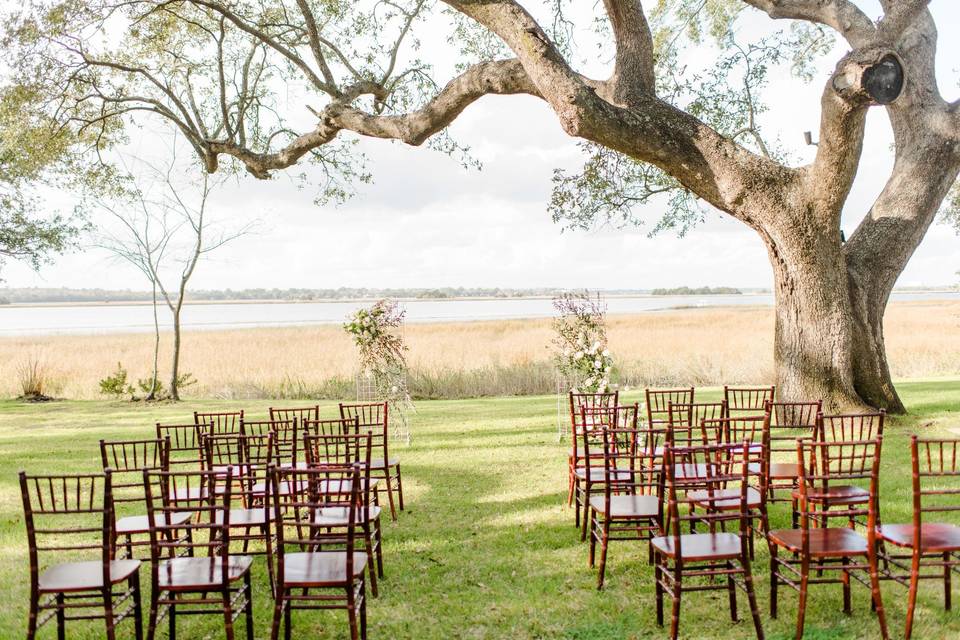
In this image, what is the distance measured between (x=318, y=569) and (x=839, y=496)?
3151mm

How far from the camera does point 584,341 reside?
1018 cm

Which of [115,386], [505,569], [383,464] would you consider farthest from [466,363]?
[505,569]

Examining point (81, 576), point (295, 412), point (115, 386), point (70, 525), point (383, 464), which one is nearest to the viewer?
point (81, 576)

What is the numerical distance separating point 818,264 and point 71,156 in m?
14.2

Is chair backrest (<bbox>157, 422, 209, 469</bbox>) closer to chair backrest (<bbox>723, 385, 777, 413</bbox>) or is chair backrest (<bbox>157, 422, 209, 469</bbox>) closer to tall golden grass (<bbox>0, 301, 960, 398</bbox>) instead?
chair backrest (<bbox>723, 385, 777, 413</bbox>)

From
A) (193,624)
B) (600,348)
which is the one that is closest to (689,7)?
(600,348)

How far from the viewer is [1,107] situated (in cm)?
1321

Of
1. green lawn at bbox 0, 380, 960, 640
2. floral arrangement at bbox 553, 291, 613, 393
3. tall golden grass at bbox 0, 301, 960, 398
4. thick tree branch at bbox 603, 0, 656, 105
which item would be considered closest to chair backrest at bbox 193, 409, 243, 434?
green lawn at bbox 0, 380, 960, 640

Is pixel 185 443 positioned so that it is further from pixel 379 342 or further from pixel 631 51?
pixel 631 51

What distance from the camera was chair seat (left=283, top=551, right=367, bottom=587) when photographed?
3.80 meters

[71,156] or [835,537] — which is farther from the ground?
[71,156]

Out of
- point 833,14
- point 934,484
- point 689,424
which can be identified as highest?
point 833,14

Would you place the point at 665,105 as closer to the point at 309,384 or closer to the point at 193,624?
the point at 193,624

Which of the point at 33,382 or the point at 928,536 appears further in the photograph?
the point at 33,382
